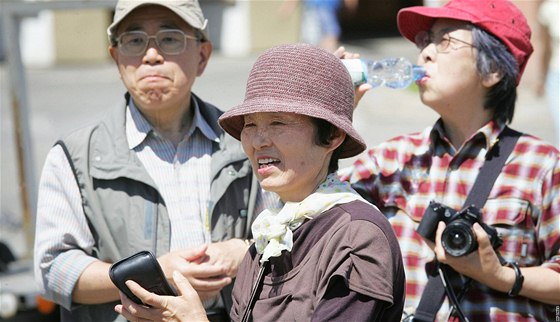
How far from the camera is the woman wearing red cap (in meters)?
2.75

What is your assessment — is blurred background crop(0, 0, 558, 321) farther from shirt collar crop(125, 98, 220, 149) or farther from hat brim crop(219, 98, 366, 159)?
hat brim crop(219, 98, 366, 159)

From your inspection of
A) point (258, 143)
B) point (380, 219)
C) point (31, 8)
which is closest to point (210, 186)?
point (258, 143)

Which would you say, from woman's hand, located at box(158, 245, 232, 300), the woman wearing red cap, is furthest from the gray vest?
the woman wearing red cap

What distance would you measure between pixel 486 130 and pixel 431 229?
41cm

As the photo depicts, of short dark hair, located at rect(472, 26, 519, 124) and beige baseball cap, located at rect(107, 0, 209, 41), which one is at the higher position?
beige baseball cap, located at rect(107, 0, 209, 41)

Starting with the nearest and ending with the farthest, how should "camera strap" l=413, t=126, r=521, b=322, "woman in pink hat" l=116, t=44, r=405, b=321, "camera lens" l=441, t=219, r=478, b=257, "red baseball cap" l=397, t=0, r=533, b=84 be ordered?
"woman in pink hat" l=116, t=44, r=405, b=321 → "camera lens" l=441, t=219, r=478, b=257 → "camera strap" l=413, t=126, r=521, b=322 → "red baseball cap" l=397, t=0, r=533, b=84

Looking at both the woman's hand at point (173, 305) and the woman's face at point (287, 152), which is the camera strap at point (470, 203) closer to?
the woman's face at point (287, 152)

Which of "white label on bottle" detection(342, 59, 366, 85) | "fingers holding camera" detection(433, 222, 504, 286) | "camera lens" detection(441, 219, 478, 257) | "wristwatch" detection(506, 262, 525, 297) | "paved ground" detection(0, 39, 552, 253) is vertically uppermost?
"white label on bottle" detection(342, 59, 366, 85)

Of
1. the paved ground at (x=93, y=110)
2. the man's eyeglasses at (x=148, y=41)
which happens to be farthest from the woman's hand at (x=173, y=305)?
the paved ground at (x=93, y=110)

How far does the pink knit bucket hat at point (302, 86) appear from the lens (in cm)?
222

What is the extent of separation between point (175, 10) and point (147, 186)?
0.60 meters

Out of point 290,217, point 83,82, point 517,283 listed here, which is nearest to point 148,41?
point 290,217

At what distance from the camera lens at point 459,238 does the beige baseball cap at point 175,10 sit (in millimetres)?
1104

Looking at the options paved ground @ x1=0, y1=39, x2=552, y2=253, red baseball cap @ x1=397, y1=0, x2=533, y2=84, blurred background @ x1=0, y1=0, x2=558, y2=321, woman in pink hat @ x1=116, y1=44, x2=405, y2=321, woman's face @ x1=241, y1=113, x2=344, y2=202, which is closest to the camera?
woman in pink hat @ x1=116, y1=44, x2=405, y2=321
